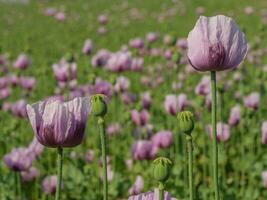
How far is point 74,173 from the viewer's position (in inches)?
122

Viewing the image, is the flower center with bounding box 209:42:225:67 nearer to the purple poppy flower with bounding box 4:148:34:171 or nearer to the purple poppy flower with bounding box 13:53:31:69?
the purple poppy flower with bounding box 4:148:34:171

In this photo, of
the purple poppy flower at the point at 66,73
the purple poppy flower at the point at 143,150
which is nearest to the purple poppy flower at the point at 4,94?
the purple poppy flower at the point at 66,73

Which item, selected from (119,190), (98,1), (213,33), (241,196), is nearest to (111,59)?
(119,190)

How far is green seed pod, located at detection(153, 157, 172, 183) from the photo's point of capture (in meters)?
1.36

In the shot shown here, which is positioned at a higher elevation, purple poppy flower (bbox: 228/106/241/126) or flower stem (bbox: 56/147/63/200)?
flower stem (bbox: 56/147/63/200)

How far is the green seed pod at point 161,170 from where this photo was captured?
136 cm

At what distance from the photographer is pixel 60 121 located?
59.9 inches

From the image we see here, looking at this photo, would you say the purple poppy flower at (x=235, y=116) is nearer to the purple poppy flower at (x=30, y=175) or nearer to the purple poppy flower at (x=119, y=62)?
the purple poppy flower at (x=119, y=62)

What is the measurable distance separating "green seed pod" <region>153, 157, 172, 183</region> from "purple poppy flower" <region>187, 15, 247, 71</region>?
0.34 m

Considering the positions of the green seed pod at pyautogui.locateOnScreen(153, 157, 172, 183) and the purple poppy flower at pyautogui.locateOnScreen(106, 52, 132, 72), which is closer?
the green seed pod at pyautogui.locateOnScreen(153, 157, 172, 183)

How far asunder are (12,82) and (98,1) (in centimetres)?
1226

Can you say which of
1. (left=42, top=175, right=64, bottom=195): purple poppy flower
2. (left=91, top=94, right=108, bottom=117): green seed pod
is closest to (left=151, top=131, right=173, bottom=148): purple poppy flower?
(left=42, top=175, right=64, bottom=195): purple poppy flower

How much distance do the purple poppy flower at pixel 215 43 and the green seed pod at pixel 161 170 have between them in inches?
13.3

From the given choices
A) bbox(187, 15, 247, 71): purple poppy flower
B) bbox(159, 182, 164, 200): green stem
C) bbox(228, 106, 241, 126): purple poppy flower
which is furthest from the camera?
bbox(228, 106, 241, 126): purple poppy flower
